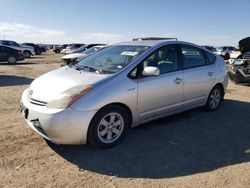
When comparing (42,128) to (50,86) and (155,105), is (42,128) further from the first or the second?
(155,105)

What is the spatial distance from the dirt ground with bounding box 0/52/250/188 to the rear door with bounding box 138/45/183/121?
1.47 feet

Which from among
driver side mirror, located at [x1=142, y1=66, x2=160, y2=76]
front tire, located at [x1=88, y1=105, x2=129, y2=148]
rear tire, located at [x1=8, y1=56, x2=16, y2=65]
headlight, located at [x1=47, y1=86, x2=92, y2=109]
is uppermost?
rear tire, located at [x1=8, y1=56, x2=16, y2=65]

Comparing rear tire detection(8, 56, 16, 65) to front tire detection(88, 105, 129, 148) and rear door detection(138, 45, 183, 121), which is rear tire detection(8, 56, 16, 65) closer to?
rear door detection(138, 45, 183, 121)

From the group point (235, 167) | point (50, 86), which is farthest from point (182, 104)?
point (50, 86)

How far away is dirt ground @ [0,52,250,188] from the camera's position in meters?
3.57

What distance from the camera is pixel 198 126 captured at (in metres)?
5.63

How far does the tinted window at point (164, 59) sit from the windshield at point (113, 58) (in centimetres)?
21

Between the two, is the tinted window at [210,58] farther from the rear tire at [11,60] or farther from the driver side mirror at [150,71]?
the rear tire at [11,60]

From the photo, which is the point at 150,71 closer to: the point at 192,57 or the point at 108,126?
the point at 108,126

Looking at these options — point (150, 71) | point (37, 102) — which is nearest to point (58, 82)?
point (37, 102)

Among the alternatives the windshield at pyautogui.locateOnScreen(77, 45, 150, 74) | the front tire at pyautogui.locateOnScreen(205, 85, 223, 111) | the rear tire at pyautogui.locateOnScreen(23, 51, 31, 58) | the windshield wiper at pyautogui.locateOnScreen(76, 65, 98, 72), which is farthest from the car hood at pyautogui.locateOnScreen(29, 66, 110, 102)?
the rear tire at pyautogui.locateOnScreen(23, 51, 31, 58)

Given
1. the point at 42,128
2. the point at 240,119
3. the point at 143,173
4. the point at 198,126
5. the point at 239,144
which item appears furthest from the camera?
the point at 240,119

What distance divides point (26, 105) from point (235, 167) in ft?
10.3

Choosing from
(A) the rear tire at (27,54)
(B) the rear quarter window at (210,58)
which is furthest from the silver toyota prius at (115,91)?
(A) the rear tire at (27,54)
